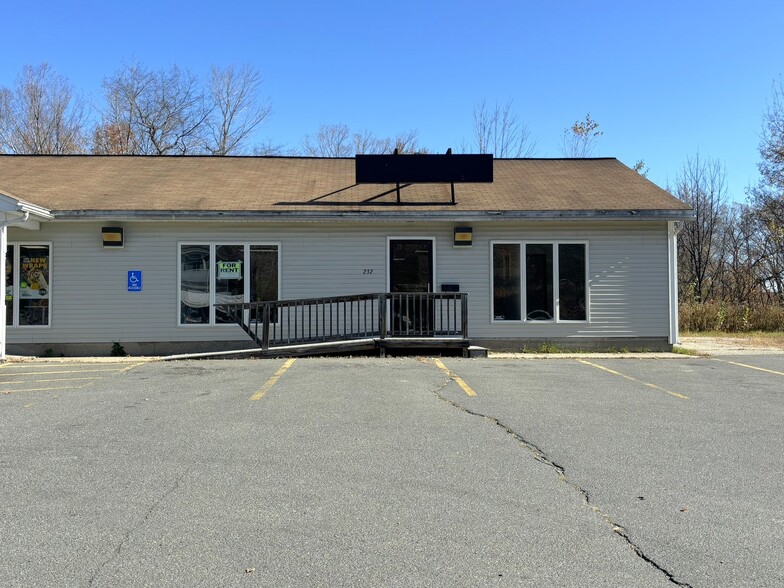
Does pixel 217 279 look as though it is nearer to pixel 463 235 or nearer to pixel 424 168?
pixel 424 168

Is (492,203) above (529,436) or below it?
above

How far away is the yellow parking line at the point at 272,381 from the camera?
8.06 metres

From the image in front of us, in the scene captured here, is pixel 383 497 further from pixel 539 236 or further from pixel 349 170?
pixel 349 170

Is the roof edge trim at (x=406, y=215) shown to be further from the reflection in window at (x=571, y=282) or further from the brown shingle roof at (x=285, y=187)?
the reflection in window at (x=571, y=282)

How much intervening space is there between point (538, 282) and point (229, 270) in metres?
6.95

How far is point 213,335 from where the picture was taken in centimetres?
1355

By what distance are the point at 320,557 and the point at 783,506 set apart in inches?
126

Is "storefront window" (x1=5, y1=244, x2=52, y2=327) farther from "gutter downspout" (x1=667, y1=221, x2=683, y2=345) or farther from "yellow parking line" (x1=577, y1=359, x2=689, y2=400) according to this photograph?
"gutter downspout" (x1=667, y1=221, x2=683, y2=345)

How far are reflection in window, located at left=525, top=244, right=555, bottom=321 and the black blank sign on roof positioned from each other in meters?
2.12

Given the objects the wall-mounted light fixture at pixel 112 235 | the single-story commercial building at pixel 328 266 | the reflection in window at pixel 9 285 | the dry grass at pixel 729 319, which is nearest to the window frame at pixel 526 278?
the single-story commercial building at pixel 328 266

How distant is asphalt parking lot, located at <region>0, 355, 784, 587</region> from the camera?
3.32 meters

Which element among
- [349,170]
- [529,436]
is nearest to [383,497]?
[529,436]

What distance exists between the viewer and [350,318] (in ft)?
43.8

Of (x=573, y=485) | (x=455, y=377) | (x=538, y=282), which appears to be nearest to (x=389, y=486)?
(x=573, y=485)
